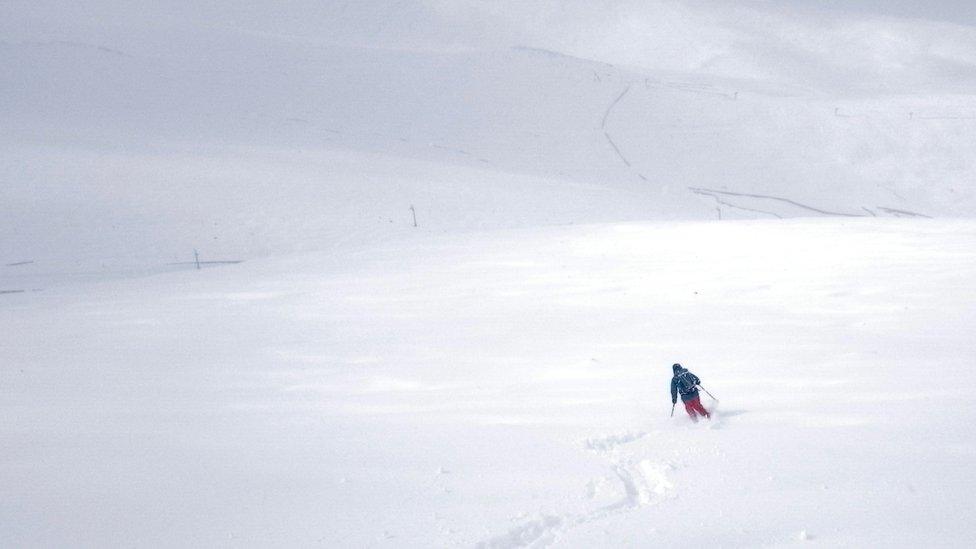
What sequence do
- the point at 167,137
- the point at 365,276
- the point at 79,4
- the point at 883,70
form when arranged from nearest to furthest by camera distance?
1. the point at 365,276
2. the point at 167,137
3. the point at 79,4
4. the point at 883,70

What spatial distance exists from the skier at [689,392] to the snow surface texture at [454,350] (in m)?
0.09

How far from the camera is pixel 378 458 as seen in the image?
4.18m

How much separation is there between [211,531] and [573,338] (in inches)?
147

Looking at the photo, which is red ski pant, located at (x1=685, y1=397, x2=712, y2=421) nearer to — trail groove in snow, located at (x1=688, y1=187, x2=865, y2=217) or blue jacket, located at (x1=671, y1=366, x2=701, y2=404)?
blue jacket, located at (x1=671, y1=366, x2=701, y2=404)

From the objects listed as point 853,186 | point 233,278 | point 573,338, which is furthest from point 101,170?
point 853,186

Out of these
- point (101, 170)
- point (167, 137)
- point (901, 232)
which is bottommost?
point (901, 232)

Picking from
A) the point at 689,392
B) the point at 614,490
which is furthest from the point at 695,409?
the point at 614,490

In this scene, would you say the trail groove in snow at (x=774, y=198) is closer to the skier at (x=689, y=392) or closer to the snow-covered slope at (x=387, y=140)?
the snow-covered slope at (x=387, y=140)

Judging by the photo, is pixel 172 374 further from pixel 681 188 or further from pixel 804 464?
pixel 681 188

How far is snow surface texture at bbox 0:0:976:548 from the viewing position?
3.52m

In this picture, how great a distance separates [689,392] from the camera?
443 cm

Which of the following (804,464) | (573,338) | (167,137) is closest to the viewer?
(804,464)

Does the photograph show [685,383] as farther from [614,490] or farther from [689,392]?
[614,490]

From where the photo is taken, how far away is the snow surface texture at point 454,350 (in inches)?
139
